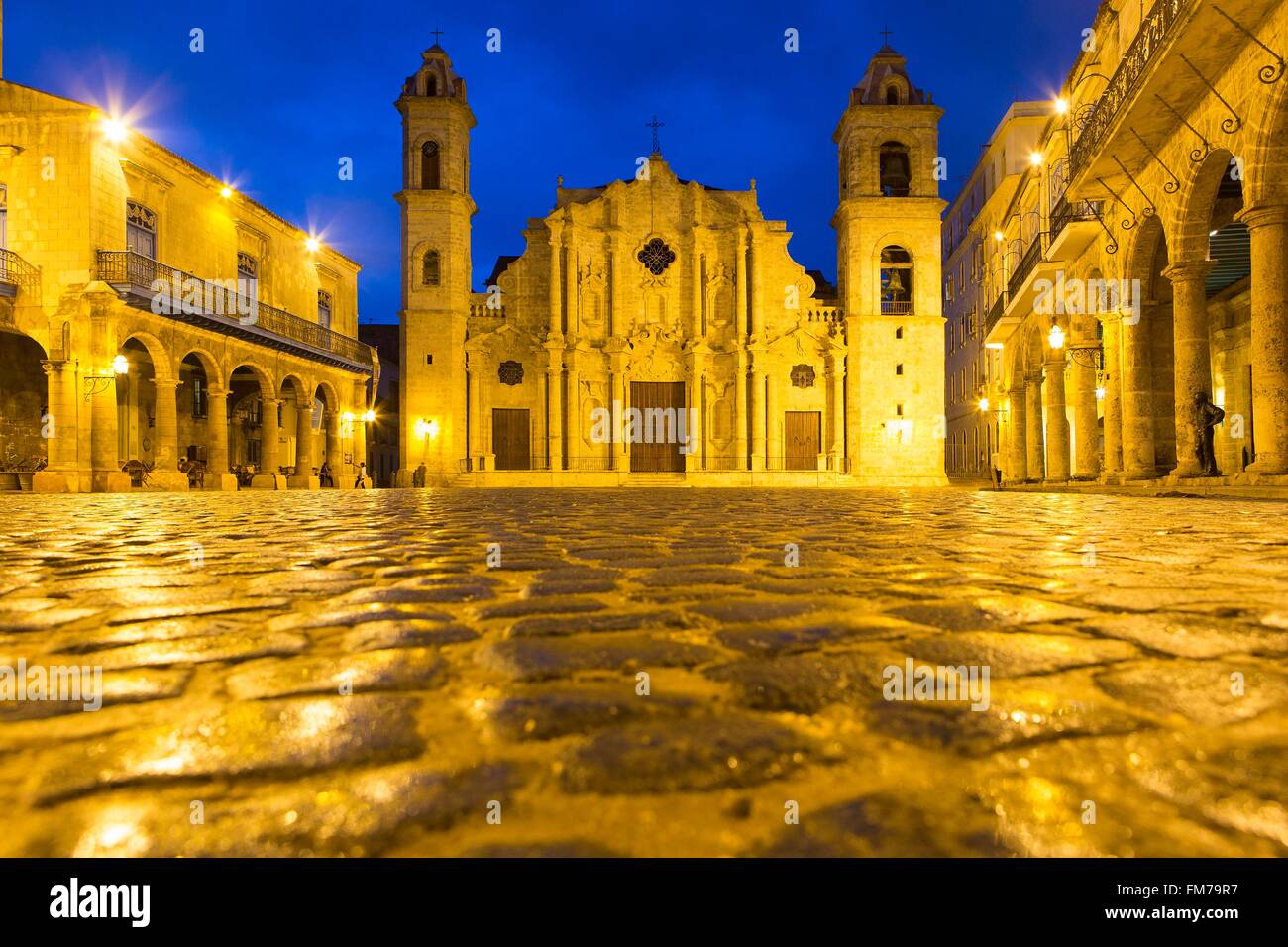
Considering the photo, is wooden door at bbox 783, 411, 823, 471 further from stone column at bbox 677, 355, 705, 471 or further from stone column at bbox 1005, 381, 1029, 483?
stone column at bbox 1005, 381, 1029, 483

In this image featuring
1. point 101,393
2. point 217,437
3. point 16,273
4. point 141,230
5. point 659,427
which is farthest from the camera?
point 659,427

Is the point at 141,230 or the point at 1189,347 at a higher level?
the point at 141,230

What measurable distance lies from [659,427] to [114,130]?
833 inches

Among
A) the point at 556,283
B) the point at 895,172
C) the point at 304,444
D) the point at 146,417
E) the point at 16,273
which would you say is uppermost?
the point at 895,172

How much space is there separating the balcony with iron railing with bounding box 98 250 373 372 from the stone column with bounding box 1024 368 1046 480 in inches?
873

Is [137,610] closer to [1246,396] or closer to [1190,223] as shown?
[1190,223]

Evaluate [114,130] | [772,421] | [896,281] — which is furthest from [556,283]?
[114,130]

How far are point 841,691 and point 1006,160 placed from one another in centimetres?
3671

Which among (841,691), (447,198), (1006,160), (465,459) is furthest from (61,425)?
(1006,160)

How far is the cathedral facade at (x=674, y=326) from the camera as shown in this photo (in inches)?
1260

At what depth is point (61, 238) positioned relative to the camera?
1894 cm

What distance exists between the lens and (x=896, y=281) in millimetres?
33188

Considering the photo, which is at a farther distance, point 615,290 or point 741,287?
point 615,290

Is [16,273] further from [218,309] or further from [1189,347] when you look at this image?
[1189,347]
